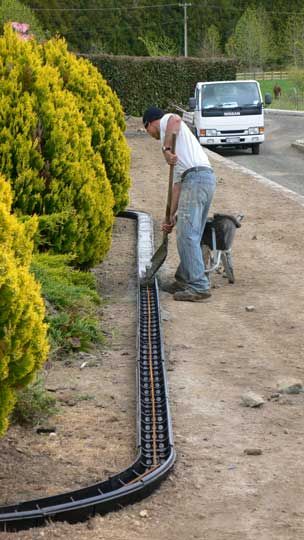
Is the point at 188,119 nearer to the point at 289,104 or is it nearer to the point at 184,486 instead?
the point at 184,486

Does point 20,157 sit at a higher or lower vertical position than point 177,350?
higher

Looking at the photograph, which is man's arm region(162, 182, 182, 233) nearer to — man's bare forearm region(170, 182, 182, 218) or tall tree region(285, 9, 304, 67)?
man's bare forearm region(170, 182, 182, 218)

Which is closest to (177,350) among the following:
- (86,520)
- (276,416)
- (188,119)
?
(276,416)

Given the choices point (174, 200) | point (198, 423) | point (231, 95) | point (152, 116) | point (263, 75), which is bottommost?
point (263, 75)

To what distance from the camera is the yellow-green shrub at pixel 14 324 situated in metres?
4.70

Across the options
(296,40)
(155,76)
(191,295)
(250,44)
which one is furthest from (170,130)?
(250,44)

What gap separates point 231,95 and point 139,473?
22674mm

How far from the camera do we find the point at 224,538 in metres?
4.66

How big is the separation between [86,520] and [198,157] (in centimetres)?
524

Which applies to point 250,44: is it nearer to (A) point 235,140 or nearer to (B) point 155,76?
(B) point 155,76

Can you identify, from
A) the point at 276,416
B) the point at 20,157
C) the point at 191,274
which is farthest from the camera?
the point at 191,274

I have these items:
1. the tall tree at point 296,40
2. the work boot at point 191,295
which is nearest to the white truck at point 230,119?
the work boot at point 191,295

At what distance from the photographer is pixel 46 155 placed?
29.8ft

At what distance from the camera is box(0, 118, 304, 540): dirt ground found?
4871mm
